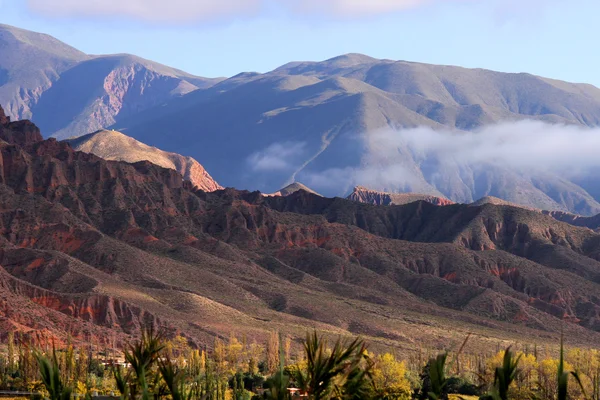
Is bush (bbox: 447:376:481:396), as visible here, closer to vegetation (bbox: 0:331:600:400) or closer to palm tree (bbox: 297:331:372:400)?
vegetation (bbox: 0:331:600:400)

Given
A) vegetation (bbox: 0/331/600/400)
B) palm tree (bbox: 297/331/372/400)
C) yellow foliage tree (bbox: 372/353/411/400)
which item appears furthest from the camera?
yellow foliage tree (bbox: 372/353/411/400)

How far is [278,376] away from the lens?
143 ft

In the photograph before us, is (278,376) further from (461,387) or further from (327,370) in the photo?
(461,387)

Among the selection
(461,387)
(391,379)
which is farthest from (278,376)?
(461,387)

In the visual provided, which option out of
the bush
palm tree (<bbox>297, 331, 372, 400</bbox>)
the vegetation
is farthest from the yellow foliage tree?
palm tree (<bbox>297, 331, 372, 400</bbox>)

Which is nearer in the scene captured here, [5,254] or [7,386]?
[7,386]

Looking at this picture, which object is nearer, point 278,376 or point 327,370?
point 278,376

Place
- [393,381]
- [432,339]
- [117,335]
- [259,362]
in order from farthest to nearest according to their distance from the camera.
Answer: [432,339], [117,335], [259,362], [393,381]

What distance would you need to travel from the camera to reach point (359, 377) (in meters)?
46.3

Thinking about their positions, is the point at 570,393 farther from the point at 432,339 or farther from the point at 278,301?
the point at 278,301

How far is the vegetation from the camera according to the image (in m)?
46.5

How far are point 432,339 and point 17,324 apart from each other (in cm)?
6291

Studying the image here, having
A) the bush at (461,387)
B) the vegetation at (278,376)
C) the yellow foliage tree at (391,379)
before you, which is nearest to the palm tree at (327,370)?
the vegetation at (278,376)

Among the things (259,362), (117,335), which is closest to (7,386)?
Answer: (259,362)
